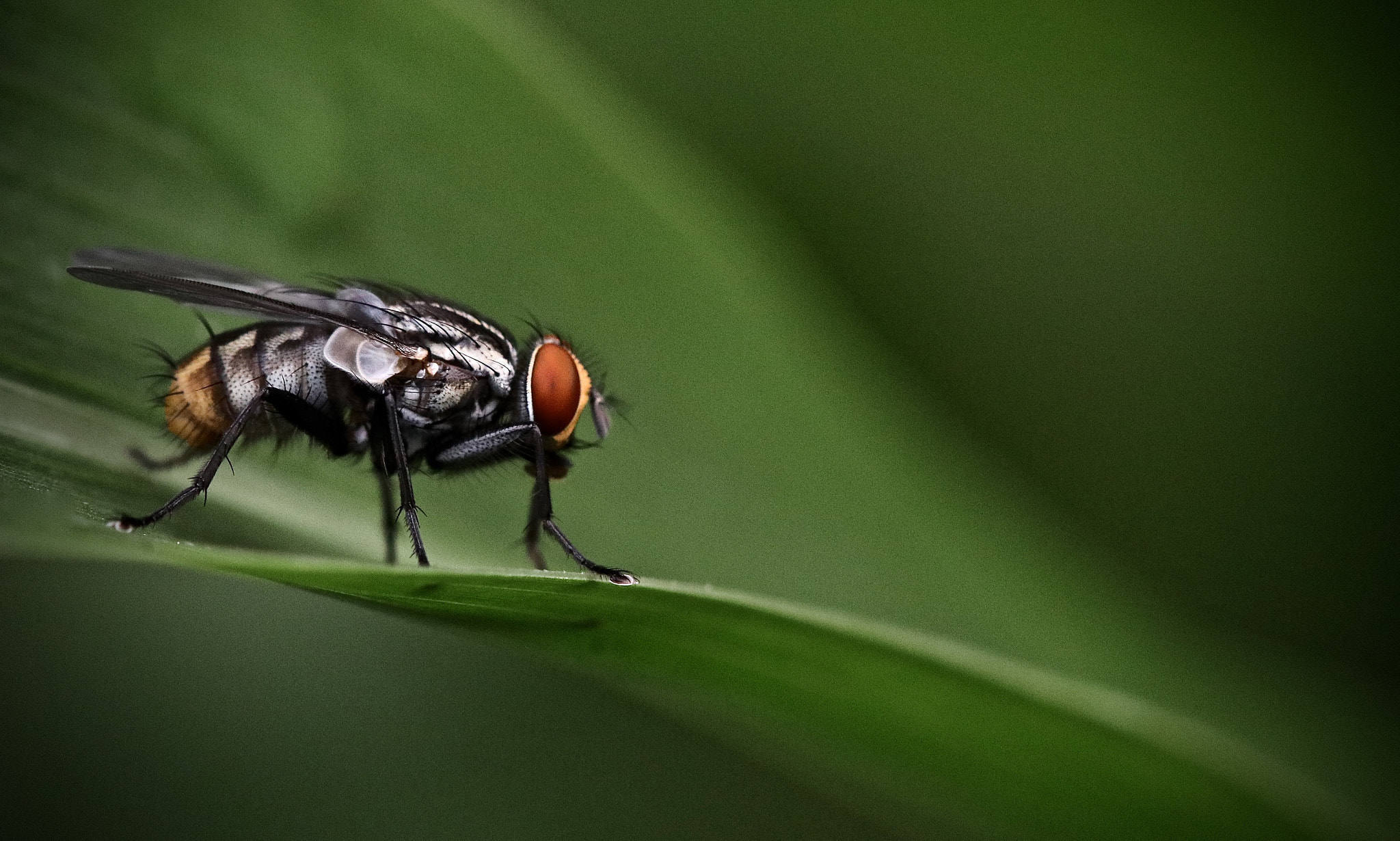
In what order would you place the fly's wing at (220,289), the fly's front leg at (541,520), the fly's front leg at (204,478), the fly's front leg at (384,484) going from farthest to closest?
the fly's front leg at (384,484)
the fly's front leg at (541,520)
the fly's wing at (220,289)
the fly's front leg at (204,478)

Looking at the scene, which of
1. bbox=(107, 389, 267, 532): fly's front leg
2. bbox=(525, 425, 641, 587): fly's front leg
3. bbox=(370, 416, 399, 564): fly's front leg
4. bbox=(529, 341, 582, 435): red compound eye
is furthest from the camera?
bbox=(529, 341, 582, 435): red compound eye

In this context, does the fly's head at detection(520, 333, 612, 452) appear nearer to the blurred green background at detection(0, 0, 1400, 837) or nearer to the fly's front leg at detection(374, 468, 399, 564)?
the blurred green background at detection(0, 0, 1400, 837)

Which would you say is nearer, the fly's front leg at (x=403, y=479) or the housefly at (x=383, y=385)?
the fly's front leg at (x=403, y=479)

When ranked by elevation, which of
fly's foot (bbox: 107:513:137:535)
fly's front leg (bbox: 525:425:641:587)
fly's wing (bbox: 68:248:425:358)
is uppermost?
fly's wing (bbox: 68:248:425:358)

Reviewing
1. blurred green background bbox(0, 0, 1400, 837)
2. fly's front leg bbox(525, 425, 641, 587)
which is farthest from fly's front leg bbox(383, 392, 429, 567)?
fly's front leg bbox(525, 425, 641, 587)

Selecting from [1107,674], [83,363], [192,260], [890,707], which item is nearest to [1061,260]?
[1107,674]

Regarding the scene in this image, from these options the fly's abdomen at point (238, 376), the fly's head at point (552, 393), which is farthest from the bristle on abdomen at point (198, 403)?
the fly's head at point (552, 393)

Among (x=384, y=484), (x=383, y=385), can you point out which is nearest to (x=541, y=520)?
(x=384, y=484)

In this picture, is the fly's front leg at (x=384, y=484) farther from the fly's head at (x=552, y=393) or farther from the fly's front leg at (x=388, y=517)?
the fly's head at (x=552, y=393)
